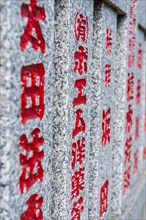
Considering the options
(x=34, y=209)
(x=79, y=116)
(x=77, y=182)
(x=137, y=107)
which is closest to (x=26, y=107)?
(x=34, y=209)

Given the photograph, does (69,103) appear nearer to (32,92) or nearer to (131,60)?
(32,92)

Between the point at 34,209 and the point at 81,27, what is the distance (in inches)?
45.0

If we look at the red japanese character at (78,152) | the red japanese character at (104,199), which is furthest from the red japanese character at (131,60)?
the red japanese character at (78,152)

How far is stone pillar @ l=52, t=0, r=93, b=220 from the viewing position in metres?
2.45

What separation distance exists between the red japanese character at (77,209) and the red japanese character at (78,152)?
0.82 feet

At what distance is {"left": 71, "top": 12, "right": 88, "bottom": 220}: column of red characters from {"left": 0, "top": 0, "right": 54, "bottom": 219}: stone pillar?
451mm

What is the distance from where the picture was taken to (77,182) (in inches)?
109

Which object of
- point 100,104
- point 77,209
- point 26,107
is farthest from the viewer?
point 100,104

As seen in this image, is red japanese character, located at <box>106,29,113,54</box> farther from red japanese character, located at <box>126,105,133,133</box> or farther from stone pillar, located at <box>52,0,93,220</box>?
red japanese character, located at <box>126,105,133,133</box>

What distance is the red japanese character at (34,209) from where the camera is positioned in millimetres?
2000

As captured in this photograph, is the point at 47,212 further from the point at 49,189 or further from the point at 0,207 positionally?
the point at 0,207

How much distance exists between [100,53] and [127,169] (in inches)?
66.5

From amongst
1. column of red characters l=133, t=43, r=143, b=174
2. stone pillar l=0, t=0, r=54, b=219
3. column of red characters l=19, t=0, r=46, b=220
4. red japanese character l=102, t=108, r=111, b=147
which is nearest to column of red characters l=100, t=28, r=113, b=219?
red japanese character l=102, t=108, r=111, b=147

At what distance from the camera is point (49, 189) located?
89.4 inches
